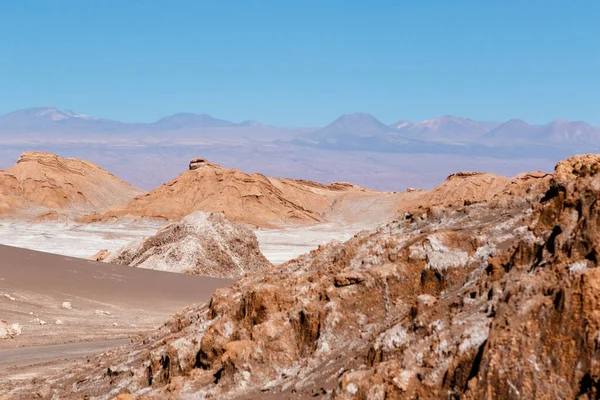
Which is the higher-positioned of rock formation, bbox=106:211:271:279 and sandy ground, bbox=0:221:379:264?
rock formation, bbox=106:211:271:279

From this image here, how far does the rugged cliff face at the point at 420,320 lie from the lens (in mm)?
5703

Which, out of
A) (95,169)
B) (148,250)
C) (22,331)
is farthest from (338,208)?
(22,331)

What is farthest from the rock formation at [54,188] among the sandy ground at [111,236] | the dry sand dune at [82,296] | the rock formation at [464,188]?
the dry sand dune at [82,296]

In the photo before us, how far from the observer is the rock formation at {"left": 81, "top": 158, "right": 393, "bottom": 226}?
258 feet

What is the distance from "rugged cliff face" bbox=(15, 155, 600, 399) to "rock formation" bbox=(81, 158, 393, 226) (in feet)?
216

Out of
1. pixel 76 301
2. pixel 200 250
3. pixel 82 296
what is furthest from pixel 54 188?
pixel 76 301

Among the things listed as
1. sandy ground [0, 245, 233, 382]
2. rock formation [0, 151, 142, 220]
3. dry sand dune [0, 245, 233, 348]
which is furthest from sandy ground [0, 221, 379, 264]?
sandy ground [0, 245, 233, 382]

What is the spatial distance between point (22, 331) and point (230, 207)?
→ 60229 millimetres

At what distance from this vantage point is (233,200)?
266 feet

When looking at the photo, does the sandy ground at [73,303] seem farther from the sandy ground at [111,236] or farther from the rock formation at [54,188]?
the rock formation at [54,188]

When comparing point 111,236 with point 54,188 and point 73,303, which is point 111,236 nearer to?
point 54,188

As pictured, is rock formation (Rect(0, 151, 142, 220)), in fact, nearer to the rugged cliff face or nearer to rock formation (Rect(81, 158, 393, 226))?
rock formation (Rect(81, 158, 393, 226))

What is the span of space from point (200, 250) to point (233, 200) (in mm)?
47659

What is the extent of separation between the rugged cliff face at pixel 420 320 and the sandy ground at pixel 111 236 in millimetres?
40002
